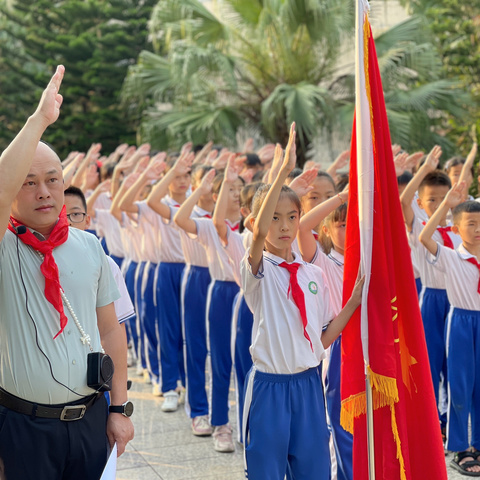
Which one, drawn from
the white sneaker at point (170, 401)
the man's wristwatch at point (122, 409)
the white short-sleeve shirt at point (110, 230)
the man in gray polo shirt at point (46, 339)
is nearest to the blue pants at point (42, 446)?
the man in gray polo shirt at point (46, 339)

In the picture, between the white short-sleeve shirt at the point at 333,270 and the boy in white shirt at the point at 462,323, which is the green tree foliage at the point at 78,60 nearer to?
the boy in white shirt at the point at 462,323

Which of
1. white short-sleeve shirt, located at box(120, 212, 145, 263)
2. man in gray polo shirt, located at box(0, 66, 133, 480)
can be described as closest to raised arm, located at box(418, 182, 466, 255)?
man in gray polo shirt, located at box(0, 66, 133, 480)

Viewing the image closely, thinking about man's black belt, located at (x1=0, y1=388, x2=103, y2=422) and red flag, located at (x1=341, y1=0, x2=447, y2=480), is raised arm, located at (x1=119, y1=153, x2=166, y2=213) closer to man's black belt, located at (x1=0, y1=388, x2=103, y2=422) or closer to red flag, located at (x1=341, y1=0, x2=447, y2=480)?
red flag, located at (x1=341, y1=0, x2=447, y2=480)

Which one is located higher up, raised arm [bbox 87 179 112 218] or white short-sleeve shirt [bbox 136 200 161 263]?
raised arm [bbox 87 179 112 218]

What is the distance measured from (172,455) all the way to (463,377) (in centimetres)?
188

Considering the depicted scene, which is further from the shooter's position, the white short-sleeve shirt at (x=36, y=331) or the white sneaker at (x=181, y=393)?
the white sneaker at (x=181, y=393)

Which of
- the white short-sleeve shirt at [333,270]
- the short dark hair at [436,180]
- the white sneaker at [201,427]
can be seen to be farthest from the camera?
the short dark hair at [436,180]

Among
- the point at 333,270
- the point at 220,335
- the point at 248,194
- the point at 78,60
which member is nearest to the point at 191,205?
the point at 248,194

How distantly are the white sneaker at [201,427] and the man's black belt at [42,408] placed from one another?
296cm

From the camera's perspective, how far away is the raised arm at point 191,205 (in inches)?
198

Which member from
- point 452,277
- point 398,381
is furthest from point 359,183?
point 452,277

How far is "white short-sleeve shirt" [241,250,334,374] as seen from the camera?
11.0 feet

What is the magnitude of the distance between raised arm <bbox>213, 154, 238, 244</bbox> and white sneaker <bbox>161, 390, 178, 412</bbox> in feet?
5.60

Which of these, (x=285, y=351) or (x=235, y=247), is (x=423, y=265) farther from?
(x=285, y=351)
